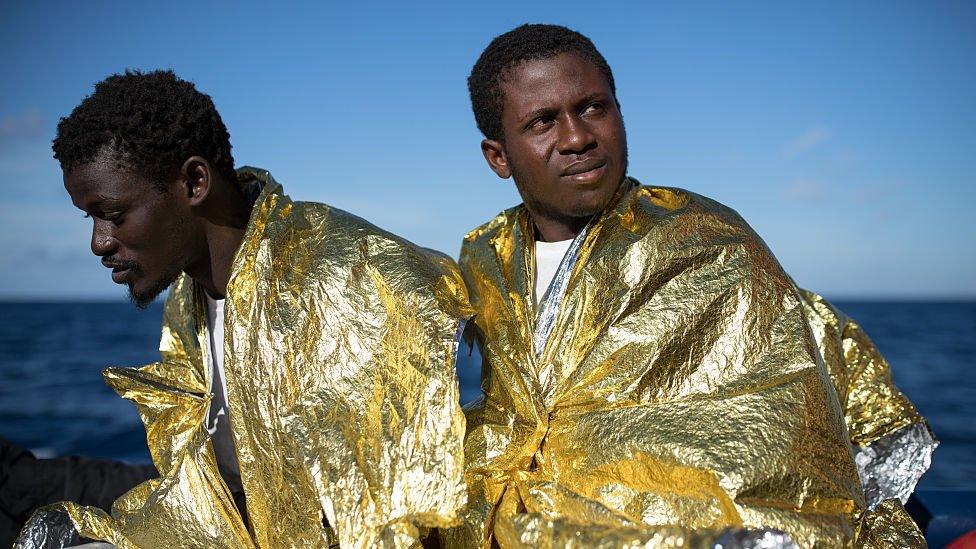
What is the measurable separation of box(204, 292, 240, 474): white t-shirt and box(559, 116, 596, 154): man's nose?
44.8 inches

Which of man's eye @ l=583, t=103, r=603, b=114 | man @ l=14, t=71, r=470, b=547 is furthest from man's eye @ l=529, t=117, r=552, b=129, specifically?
man @ l=14, t=71, r=470, b=547

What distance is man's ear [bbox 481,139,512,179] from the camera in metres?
2.54

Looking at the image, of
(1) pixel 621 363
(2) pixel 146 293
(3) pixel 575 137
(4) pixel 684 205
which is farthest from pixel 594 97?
(2) pixel 146 293

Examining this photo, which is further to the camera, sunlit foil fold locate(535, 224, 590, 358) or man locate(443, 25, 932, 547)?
sunlit foil fold locate(535, 224, 590, 358)

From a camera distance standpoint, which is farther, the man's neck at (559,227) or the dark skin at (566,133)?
the man's neck at (559,227)

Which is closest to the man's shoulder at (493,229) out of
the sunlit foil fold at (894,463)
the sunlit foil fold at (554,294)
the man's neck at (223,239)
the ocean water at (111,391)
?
the sunlit foil fold at (554,294)

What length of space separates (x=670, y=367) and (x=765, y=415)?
248 millimetres

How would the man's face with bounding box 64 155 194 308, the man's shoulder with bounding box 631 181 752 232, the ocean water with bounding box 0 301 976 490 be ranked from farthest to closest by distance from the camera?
the ocean water with bounding box 0 301 976 490 < the man's shoulder with bounding box 631 181 752 232 < the man's face with bounding box 64 155 194 308

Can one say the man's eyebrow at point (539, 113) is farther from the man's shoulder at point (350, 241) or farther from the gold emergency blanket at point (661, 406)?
the man's shoulder at point (350, 241)

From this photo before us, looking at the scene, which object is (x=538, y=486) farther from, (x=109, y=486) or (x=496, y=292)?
(x=109, y=486)

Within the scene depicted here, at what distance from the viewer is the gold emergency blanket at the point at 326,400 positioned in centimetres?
192

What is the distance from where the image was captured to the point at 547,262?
2.46 meters

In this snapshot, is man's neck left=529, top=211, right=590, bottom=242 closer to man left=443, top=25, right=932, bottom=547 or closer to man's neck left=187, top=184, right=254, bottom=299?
man left=443, top=25, right=932, bottom=547

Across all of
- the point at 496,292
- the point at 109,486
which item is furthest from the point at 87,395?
the point at 496,292
